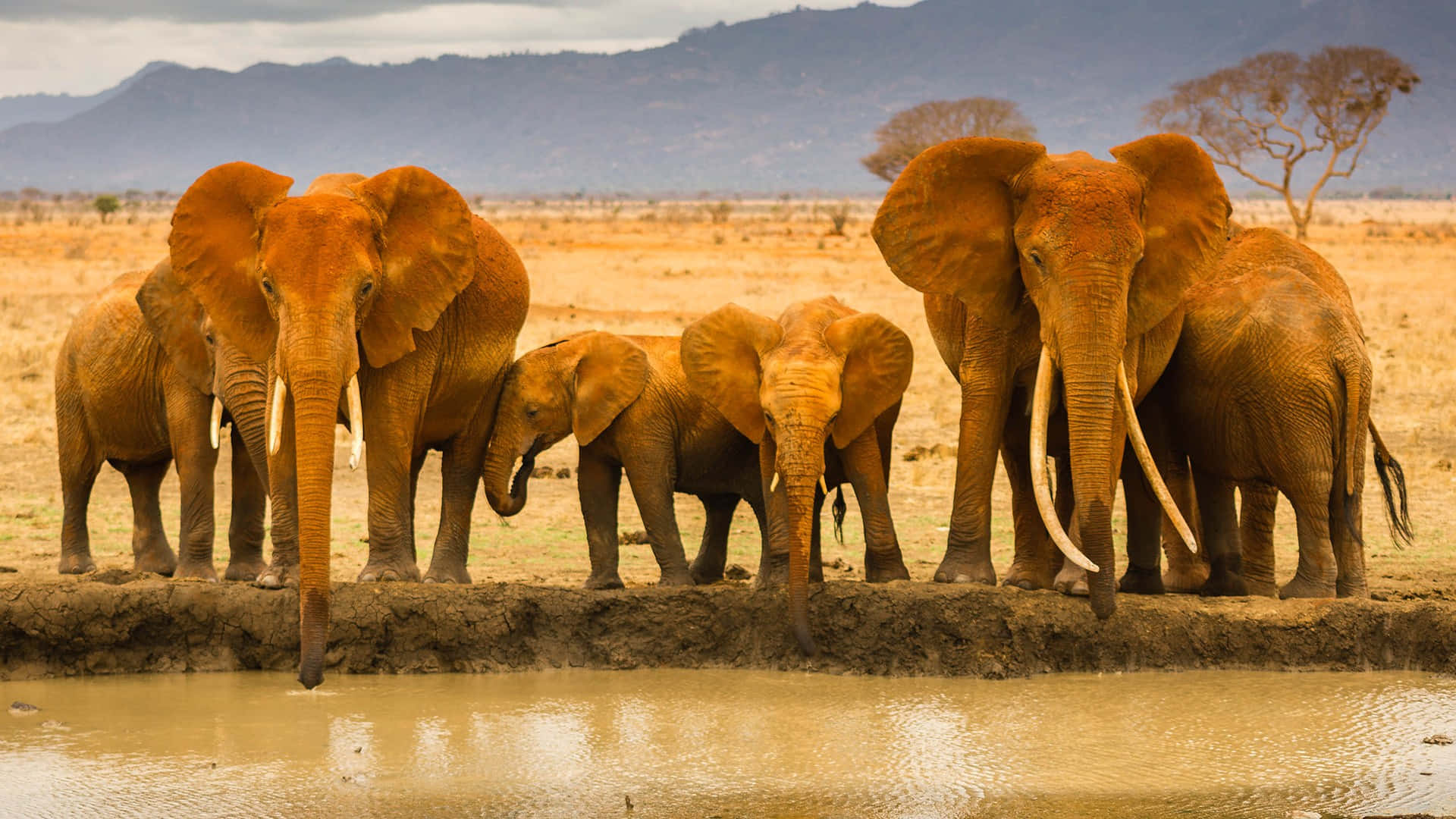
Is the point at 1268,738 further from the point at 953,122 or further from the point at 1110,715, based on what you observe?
the point at 953,122

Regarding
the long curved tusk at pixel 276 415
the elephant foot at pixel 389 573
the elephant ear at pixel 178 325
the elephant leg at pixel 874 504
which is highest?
the elephant ear at pixel 178 325

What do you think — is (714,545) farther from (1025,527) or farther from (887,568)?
(1025,527)

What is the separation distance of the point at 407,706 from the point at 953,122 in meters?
88.8

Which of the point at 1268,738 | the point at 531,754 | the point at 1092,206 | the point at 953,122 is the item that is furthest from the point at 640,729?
the point at 953,122

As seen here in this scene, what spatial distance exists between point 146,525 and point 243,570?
33.1 inches

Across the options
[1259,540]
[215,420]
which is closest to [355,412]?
[215,420]

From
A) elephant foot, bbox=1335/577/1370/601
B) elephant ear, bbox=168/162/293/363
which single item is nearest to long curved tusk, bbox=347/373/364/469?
elephant ear, bbox=168/162/293/363

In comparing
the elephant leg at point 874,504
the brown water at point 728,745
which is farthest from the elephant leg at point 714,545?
the brown water at point 728,745

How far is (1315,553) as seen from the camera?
29.5ft

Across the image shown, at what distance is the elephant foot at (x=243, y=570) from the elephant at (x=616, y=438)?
145 centimetres

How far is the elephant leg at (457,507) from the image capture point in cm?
941

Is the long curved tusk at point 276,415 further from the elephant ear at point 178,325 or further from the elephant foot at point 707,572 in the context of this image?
the elephant foot at point 707,572

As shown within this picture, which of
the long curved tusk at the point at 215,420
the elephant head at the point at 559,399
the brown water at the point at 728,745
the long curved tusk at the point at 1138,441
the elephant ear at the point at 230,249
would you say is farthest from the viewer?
the elephant head at the point at 559,399

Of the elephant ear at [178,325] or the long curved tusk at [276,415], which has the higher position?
the elephant ear at [178,325]
